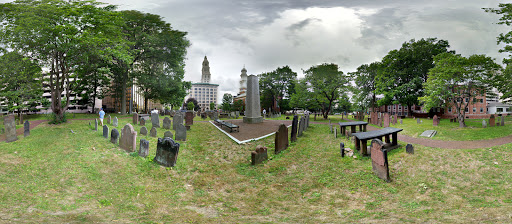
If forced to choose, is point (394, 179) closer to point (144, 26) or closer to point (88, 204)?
point (88, 204)

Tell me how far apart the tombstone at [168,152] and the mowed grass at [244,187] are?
0.97 feet

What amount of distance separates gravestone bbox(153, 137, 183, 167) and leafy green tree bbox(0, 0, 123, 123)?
1032cm

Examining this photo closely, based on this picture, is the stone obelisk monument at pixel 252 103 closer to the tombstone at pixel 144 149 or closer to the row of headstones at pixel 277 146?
the row of headstones at pixel 277 146

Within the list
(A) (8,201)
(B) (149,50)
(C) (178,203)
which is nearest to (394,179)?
(C) (178,203)

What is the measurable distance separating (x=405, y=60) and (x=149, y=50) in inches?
1375

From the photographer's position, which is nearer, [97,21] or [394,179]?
[394,179]

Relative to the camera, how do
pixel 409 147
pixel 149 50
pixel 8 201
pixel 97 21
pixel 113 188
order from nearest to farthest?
pixel 8 201 < pixel 113 188 < pixel 409 147 < pixel 97 21 < pixel 149 50

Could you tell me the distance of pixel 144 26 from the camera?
27094 millimetres

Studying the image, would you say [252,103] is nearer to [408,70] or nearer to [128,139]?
[128,139]

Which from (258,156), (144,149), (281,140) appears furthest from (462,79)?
(144,149)

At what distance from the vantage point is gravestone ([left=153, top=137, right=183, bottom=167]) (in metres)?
8.11

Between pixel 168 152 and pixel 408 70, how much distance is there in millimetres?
34999

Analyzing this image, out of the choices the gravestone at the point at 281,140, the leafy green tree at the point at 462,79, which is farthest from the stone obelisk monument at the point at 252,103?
the leafy green tree at the point at 462,79

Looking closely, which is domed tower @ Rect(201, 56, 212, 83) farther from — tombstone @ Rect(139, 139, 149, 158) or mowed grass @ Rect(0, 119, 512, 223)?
tombstone @ Rect(139, 139, 149, 158)
